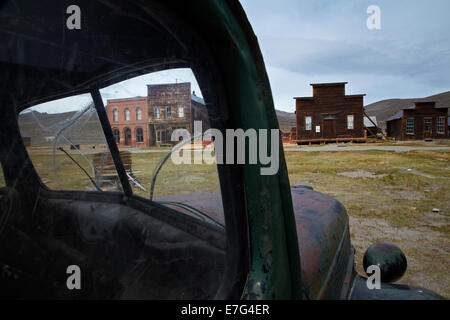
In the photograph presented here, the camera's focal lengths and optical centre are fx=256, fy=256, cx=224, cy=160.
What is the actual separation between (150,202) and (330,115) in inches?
1265

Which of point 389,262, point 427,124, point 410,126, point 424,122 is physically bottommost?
point 389,262

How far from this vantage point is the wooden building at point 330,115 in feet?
97.8

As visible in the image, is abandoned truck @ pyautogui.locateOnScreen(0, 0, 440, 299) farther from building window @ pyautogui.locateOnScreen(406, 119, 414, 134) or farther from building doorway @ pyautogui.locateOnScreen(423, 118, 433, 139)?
building doorway @ pyautogui.locateOnScreen(423, 118, 433, 139)

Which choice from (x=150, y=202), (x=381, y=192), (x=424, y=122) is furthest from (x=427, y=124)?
(x=150, y=202)

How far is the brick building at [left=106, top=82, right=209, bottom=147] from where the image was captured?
83 centimetres

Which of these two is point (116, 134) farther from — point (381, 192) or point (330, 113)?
point (330, 113)

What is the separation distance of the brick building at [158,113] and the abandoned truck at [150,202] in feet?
0.22

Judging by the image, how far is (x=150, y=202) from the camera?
134 cm

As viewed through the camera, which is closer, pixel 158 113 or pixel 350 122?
pixel 158 113

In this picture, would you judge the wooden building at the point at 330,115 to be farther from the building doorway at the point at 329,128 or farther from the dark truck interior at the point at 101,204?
the dark truck interior at the point at 101,204

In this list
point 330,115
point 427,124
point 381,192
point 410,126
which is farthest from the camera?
point 410,126

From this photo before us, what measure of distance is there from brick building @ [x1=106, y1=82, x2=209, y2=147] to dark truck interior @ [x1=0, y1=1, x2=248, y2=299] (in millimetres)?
73

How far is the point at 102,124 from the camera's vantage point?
1217 millimetres

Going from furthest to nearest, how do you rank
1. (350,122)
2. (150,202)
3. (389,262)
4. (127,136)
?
(350,122)
(389,262)
(150,202)
(127,136)
